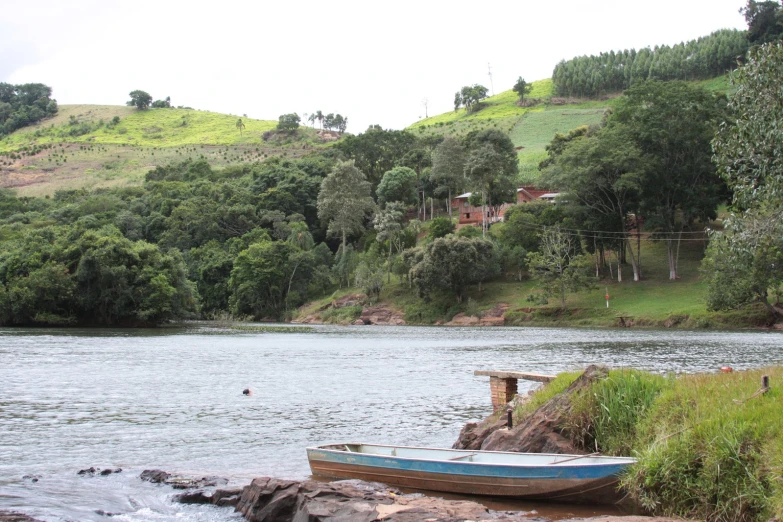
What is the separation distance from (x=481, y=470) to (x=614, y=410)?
125 inches

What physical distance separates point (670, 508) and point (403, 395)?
19460mm

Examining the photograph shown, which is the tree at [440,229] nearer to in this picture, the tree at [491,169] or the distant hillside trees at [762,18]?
the tree at [491,169]

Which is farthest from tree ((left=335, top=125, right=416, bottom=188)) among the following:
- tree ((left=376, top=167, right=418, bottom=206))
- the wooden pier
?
the wooden pier

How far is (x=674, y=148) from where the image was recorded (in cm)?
8494

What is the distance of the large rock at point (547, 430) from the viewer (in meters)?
15.3

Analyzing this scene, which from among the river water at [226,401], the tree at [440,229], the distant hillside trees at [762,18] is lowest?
the river water at [226,401]

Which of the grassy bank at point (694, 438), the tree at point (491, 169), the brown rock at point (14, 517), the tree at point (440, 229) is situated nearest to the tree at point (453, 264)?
the tree at point (491, 169)

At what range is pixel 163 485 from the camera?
1667cm

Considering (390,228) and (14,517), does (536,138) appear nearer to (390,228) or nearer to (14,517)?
(390,228)

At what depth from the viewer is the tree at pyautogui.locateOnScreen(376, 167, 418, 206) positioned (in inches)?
Answer: 5285

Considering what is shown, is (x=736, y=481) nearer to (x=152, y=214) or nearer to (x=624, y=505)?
(x=624, y=505)

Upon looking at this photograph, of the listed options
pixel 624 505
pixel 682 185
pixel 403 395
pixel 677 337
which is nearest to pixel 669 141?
pixel 682 185

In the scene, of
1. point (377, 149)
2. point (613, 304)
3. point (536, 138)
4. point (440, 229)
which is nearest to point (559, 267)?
point (613, 304)

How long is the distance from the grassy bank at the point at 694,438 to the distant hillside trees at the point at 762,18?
140581mm
